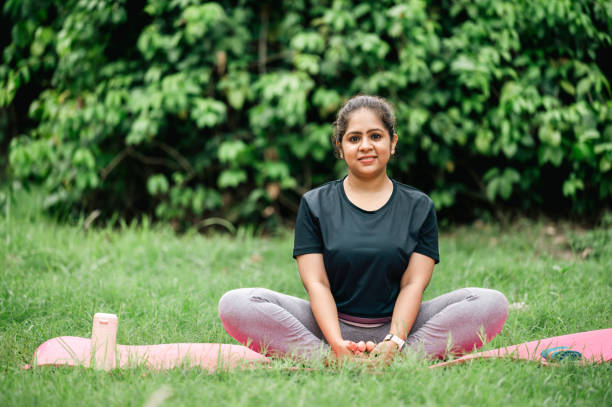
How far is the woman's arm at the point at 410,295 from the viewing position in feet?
7.44

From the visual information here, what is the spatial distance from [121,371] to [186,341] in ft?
1.67

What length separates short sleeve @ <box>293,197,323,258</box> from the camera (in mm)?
2412

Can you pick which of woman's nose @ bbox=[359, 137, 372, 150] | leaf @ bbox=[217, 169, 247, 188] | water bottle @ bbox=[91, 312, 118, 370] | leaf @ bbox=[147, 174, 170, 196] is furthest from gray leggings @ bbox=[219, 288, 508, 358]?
leaf @ bbox=[147, 174, 170, 196]

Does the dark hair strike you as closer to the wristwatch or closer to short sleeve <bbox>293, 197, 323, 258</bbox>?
short sleeve <bbox>293, 197, 323, 258</bbox>

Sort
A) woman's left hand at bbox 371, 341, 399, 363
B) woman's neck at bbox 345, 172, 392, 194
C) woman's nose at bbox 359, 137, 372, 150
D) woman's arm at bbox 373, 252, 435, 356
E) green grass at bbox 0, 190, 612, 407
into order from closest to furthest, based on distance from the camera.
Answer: green grass at bbox 0, 190, 612, 407, woman's left hand at bbox 371, 341, 399, 363, woman's arm at bbox 373, 252, 435, 356, woman's nose at bbox 359, 137, 372, 150, woman's neck at bbox 345, 172, 392, 194

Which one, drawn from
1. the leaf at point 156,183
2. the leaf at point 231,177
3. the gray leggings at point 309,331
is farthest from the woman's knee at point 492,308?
the leaf at point 156,183

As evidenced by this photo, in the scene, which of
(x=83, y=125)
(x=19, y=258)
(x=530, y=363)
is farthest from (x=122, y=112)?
(x=530, y=363)

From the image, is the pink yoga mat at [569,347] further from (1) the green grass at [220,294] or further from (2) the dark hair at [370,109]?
(2) the dark hair at [370,109]

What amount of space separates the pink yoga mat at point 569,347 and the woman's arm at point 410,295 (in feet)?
0.69

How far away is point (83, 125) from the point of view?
484 centimetres

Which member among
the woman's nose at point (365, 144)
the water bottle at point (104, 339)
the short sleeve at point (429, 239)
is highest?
the woman's nose at point (365, 144)

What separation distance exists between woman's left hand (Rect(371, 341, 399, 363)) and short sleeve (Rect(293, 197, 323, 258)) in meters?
0.51

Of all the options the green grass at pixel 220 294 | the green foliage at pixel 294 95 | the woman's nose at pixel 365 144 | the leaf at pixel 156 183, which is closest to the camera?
the green grass at pixel 220 294

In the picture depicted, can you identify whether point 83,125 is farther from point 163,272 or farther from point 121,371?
point 121,371
